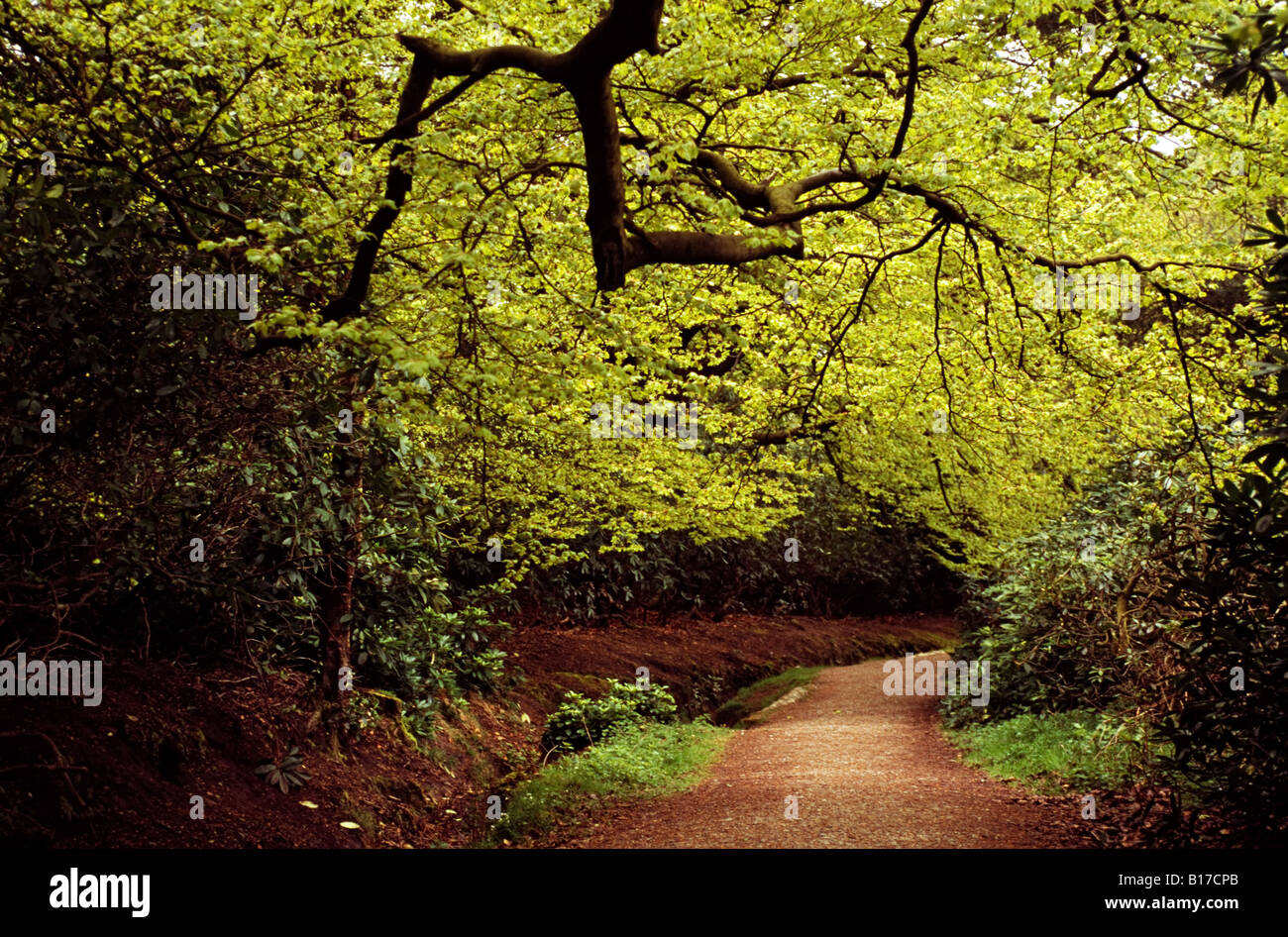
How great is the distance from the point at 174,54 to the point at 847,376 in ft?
26.5

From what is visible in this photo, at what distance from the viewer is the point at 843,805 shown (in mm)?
8492

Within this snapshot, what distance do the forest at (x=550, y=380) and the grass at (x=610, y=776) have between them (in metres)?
0.07

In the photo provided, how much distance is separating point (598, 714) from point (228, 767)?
Result: 17.6 ft

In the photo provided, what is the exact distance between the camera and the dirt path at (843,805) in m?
7.43

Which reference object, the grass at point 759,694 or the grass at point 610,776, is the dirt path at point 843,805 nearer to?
the grass at point 610,776

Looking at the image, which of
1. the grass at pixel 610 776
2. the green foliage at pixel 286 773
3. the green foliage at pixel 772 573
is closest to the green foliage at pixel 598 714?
the grass at pixel 610 776

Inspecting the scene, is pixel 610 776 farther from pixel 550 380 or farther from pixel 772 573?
pixel 772 573

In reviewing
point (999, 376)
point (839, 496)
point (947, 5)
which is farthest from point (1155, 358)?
point (839, 496)

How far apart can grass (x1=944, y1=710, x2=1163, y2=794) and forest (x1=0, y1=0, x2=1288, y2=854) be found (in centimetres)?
7

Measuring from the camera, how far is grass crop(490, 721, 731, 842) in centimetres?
A: 820

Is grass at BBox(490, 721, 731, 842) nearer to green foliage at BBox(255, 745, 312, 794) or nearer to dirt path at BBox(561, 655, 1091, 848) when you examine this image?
dirt path at BBox(561, 655, 1091, 848)

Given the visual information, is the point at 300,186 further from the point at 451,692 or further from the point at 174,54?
the point at 451,692

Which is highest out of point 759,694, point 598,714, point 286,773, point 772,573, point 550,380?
point 550,380

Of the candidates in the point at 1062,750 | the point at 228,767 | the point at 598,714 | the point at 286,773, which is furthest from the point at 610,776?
the point at 1062,750
